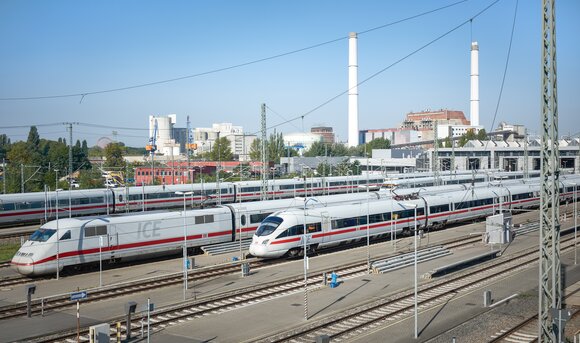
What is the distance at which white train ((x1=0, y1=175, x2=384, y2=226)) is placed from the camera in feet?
155

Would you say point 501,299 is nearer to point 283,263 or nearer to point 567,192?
point 283,263

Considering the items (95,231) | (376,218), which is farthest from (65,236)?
(376,218)

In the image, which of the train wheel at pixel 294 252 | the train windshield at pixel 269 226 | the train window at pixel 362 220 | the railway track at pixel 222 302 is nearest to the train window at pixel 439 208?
the train window at pixel 362 220

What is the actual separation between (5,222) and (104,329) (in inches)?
1337

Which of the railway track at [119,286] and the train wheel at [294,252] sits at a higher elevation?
the train wheel at [294,252]

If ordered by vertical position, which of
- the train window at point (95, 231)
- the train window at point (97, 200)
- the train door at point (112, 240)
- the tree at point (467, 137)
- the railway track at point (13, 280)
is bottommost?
the railway track at point (13, 280)

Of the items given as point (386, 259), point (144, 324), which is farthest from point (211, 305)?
point (386, 259)

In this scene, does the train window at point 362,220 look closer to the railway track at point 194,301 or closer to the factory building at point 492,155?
the railway track at point 194,301

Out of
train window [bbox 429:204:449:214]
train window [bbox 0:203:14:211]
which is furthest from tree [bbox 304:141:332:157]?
train window [bbox 0:203:14:211]

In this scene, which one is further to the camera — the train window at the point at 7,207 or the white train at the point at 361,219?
the train window at the point at 7,207

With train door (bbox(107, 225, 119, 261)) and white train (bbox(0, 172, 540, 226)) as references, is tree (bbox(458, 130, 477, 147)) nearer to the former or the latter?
white train (bbox(0, 172, 540, 226))

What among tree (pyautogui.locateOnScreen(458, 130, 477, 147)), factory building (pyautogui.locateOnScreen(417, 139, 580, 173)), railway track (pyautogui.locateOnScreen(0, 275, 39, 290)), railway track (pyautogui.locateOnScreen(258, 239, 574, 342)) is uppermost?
tree (pyautogui.locateOnScreen(458, 130, 477, 147))

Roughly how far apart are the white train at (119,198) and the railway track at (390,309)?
46.4ft

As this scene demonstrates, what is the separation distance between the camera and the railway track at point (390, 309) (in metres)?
19.7
